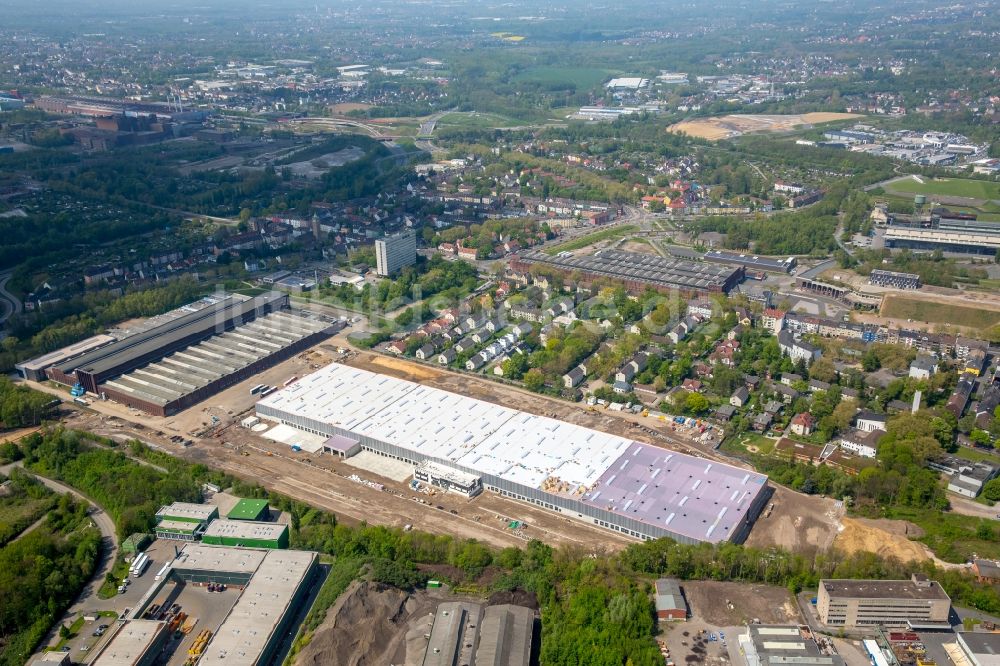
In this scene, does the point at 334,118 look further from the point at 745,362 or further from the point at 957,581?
the point at 957,581

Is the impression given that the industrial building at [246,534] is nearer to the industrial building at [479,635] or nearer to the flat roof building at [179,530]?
the flat roof building at [179,530]

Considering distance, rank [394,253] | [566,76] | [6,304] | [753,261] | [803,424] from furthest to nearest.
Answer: [566,76] → [753,261] → [394,253] → [6,304] → [803,424]

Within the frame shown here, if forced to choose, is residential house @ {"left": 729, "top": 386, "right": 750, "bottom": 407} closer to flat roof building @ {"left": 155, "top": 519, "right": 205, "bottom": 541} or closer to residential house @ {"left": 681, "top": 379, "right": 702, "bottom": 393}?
residential house @ {"left": 681, "top": 379, "right": 702, "bottom": 393}

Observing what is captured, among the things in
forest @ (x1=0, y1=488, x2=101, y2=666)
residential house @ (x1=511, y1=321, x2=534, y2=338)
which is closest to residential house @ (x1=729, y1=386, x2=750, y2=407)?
residential house @ (x1=511, y1=321, x2=534, y2=338)

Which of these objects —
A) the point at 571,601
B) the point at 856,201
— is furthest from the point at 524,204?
the point at 571,601

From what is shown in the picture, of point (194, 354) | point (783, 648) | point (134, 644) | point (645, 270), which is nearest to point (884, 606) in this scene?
point (783, 648)

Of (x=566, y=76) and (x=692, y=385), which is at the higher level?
(x=692, y=385)

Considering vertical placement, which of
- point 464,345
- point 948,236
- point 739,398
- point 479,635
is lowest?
point 464,345

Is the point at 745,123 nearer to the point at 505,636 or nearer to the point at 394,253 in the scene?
the point at 394,253
